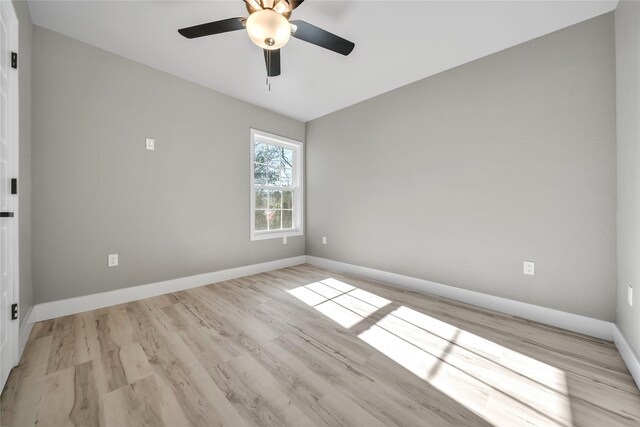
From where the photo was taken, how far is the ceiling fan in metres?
1.41

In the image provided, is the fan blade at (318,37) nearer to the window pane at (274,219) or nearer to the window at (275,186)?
the window at (275,186)

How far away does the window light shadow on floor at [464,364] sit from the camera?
120cm

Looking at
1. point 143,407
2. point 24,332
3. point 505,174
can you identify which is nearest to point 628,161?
point 505,174

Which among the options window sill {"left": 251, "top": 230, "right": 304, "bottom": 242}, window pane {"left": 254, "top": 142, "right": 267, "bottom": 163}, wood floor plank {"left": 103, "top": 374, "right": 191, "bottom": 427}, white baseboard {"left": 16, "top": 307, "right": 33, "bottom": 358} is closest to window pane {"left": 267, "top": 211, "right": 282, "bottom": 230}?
window sill {"left": 251, "top": 230, "right": 304, "bottom": 242}

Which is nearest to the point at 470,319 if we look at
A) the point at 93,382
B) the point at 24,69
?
the point at 93,382

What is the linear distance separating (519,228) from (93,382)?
3280 millimetres

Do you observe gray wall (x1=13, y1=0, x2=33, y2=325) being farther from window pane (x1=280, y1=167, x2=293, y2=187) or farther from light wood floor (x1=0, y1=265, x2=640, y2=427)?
window pane (x1=280, y1=167, x2=293, y2=187)

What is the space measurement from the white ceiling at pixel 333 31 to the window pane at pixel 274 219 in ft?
5.99

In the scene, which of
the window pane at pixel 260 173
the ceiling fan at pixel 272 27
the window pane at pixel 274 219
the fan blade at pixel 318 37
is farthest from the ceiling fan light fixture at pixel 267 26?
the window pane at pixel 274 219

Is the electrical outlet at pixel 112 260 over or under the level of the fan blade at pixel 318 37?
under

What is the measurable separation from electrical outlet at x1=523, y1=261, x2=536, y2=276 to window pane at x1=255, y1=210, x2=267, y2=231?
10.4 feet

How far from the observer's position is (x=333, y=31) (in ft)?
6.84

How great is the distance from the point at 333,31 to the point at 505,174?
203 centimetres

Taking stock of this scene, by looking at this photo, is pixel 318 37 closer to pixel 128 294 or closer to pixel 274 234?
pixel 274 234
